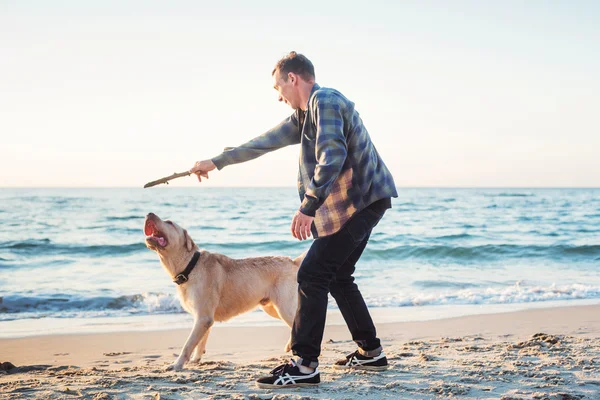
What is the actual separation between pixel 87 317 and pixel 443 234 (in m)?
15.4

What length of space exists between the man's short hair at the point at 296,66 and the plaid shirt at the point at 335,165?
11cm

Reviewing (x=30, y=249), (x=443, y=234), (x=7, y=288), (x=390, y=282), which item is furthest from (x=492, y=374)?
(x=443, y=234)

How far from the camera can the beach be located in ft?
11.8

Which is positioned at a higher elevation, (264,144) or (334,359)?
(264,144)

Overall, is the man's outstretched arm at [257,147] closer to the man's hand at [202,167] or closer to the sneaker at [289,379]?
the man's hand at [202,167]

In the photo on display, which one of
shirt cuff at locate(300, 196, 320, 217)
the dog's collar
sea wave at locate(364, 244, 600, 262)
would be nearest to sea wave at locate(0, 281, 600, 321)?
the dog's collar

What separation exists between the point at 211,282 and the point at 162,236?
0.60 metres

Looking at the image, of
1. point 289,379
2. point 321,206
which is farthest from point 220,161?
point 289,379

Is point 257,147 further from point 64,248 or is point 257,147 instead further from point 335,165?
point 64,248

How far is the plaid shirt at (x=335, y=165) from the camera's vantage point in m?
3.32

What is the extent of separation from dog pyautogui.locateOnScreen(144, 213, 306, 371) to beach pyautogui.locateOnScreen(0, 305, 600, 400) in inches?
15.3

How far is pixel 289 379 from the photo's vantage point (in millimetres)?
3629

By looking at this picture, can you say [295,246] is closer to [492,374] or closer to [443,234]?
[443,234]

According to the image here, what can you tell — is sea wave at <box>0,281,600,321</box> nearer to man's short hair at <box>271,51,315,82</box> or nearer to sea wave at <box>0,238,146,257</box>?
man's short hair at <box>271,51,315,82</box>
